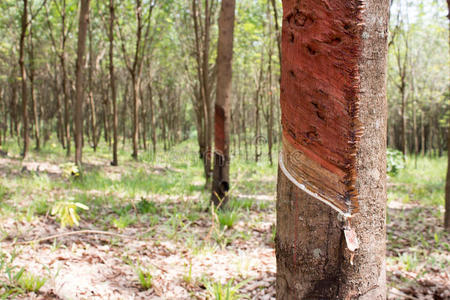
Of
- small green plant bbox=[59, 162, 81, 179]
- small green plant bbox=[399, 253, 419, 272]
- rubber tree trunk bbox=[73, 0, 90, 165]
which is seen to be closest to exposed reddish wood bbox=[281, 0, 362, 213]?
small green plant bbox=[399, 253, 419, 272]

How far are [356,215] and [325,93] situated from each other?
1.30ft

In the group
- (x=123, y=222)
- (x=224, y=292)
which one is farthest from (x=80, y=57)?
(x=224, y=292)

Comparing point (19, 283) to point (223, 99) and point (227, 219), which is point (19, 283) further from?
point (223, 99)

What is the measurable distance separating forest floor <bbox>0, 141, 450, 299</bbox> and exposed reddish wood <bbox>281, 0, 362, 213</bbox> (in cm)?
167

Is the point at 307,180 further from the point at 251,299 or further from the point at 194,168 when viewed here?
the point at 194,168

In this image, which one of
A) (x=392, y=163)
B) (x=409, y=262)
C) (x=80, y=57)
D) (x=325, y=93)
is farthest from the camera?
(x=392, y=163)

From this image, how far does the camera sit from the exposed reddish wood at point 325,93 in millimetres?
924

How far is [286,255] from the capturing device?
1.06m

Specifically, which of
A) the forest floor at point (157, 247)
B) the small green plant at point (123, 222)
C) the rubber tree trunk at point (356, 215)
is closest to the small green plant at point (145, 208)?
the forest floor at point (157, 247)

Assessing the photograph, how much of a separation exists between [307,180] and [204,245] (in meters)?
2.85

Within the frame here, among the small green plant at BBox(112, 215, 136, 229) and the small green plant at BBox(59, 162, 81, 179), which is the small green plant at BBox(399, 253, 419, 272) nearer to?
the small green plant at BBox(112, 215, 136, 229)

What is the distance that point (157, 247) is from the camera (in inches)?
143

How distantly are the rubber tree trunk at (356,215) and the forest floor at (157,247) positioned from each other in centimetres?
150

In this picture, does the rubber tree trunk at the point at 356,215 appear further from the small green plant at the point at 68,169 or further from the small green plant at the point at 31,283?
the small green plant at the point at 68,169
